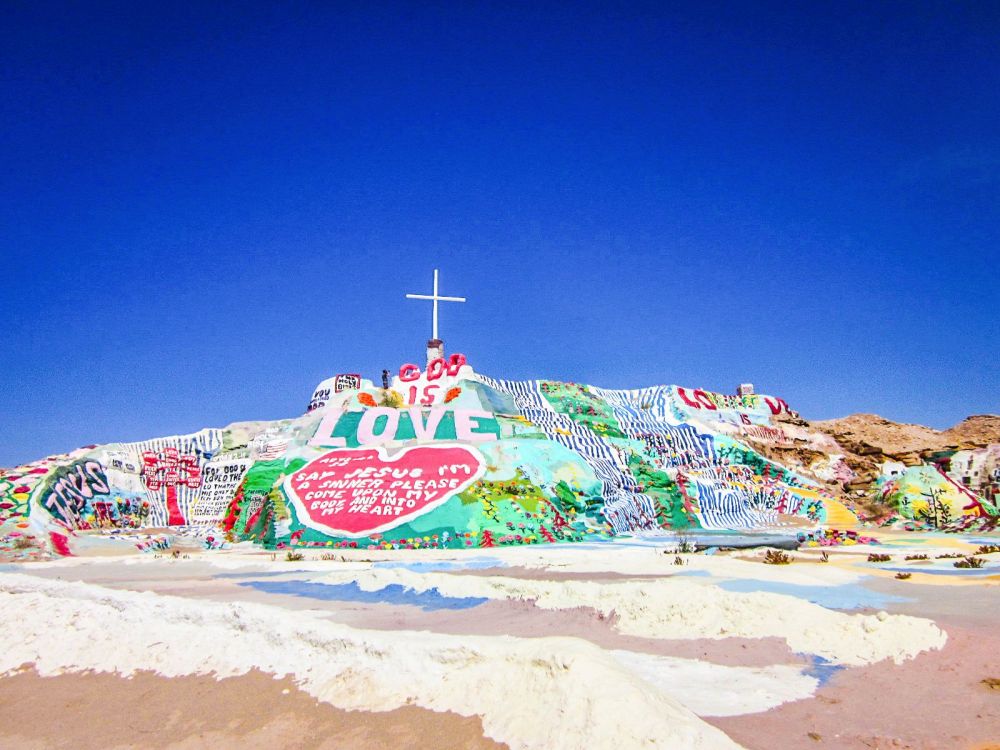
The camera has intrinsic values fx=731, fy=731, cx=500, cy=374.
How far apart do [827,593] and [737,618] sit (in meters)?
2.22

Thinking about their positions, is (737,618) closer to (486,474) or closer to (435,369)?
(486,474)

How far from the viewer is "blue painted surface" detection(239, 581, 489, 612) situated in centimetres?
912

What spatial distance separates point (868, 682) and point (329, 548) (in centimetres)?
1529

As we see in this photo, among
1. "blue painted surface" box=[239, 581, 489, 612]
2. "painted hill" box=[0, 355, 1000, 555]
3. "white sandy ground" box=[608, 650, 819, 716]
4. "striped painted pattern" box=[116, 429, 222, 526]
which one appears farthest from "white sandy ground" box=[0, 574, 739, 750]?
"striped painted pattern" box=[116, 429, 222, 526]

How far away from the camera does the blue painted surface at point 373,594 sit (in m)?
9.12

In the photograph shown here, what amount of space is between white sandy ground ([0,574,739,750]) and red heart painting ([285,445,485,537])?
35.9 feet

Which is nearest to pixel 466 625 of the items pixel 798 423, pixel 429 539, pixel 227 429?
pixel 429 539

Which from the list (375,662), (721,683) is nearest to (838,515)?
(721,683)

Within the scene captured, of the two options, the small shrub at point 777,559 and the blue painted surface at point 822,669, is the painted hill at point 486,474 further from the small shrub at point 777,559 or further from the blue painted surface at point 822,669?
the blue painted surface at point 822,669

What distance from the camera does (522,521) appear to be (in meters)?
19.9

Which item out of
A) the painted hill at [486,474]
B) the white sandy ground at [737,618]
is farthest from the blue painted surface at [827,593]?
the painted hill at [486,474]

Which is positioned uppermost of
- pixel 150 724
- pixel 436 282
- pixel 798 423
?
pixel 436 282

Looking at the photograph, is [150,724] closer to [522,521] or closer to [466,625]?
[466,625]

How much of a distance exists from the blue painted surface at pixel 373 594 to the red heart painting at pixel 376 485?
820cm
